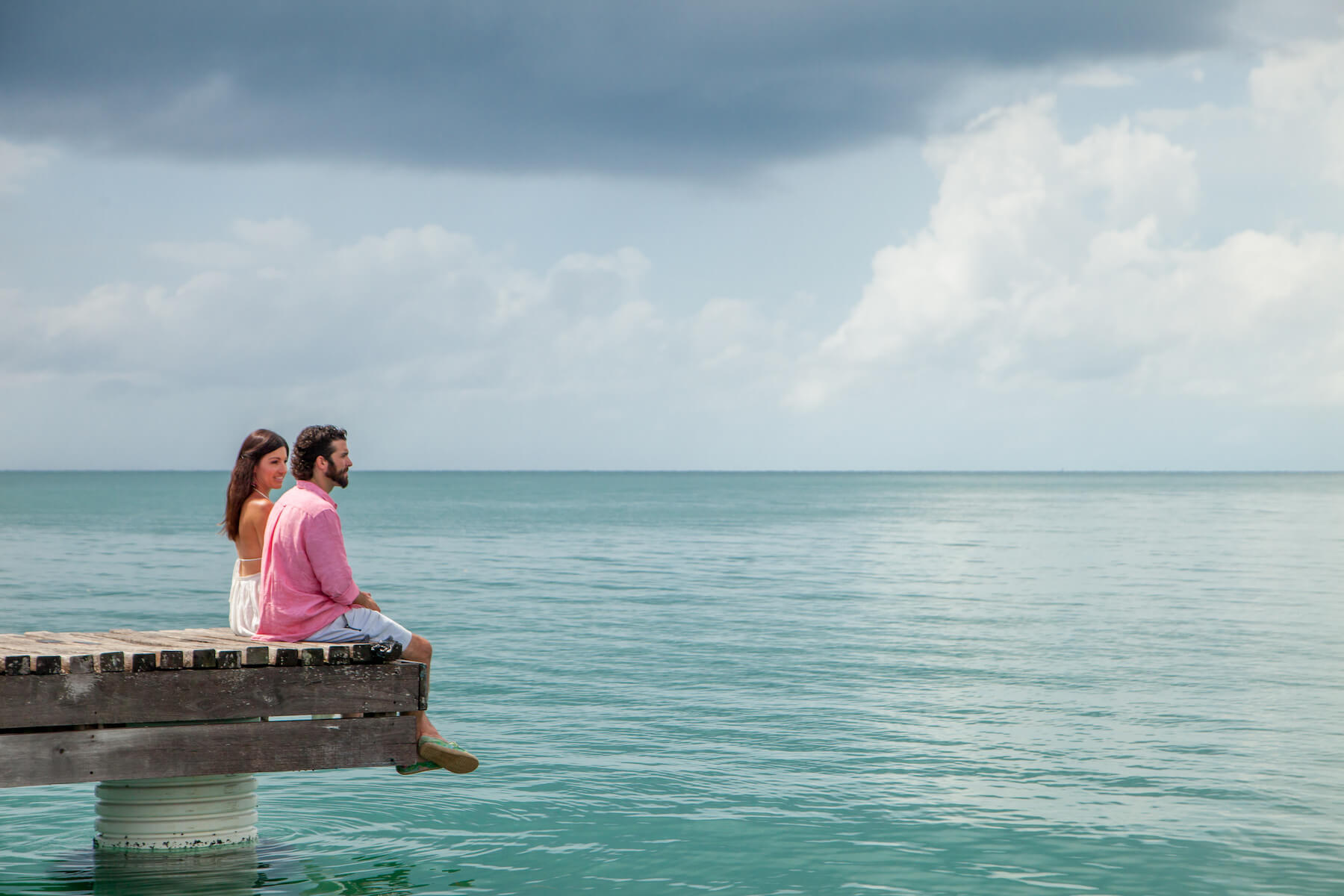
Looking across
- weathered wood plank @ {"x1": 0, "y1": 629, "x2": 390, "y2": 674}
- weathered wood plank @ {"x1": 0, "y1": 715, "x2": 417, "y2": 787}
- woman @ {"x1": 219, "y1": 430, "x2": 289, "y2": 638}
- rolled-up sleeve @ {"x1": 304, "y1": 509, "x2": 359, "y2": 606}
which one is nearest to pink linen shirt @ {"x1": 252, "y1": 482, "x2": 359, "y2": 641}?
rolled-up sleeve @ {"x1": 304, "y1": 509, "x2": 359, "y2": 606}

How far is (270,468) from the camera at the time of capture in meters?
9.46

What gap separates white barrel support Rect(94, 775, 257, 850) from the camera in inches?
342

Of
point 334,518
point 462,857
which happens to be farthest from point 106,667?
point 462,857

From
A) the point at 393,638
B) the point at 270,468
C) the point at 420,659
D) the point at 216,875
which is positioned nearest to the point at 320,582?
the point at 393,638

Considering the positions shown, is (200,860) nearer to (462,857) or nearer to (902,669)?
(462,857)

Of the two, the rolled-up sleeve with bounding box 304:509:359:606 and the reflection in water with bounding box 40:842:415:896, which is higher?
the rolled-up sleeve with bounding box 304:509:359:606

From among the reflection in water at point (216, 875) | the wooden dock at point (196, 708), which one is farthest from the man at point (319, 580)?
the reflection in water at point (216, 875)

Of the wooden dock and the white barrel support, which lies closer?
the wooden dock

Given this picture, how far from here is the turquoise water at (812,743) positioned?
987 cm

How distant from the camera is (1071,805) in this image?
11648 mm

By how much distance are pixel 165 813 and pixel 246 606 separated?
1.45 metres

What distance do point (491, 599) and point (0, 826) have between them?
2091 cm

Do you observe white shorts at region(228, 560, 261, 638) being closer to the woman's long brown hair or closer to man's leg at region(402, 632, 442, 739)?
the woman's long brown hair

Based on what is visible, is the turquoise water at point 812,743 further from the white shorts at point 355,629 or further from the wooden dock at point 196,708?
the white shorts at point 355,629
